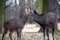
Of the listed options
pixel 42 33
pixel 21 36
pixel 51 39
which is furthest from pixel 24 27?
pixel 51 39

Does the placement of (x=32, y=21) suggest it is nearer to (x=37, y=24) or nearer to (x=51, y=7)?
(x=37, y=24)

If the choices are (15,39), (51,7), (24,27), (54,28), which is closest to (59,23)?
(54,28)

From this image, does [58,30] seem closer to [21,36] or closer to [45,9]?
[45,9]

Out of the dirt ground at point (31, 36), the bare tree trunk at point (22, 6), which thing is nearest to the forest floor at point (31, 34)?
the dirt ground at point (31, 36)

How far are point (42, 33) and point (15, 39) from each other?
0.97 ft

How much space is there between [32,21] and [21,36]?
20 cm

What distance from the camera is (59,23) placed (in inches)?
64.4

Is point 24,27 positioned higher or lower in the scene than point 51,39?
higher

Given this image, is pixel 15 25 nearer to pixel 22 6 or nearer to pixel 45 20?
pixel 22 6

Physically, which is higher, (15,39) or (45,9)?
(45,9)

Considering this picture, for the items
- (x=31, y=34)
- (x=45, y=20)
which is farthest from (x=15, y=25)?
Answer: (x=45, y=20)

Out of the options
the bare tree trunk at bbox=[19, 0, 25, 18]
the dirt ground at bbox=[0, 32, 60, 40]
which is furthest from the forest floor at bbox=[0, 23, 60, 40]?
the bare tree trunk at bbox=[19, 0, 25, 18]

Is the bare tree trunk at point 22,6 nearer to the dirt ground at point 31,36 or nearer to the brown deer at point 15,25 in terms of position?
the brown deer at point 15,25

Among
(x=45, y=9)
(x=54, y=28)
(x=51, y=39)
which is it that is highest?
(x=45, y=9)
